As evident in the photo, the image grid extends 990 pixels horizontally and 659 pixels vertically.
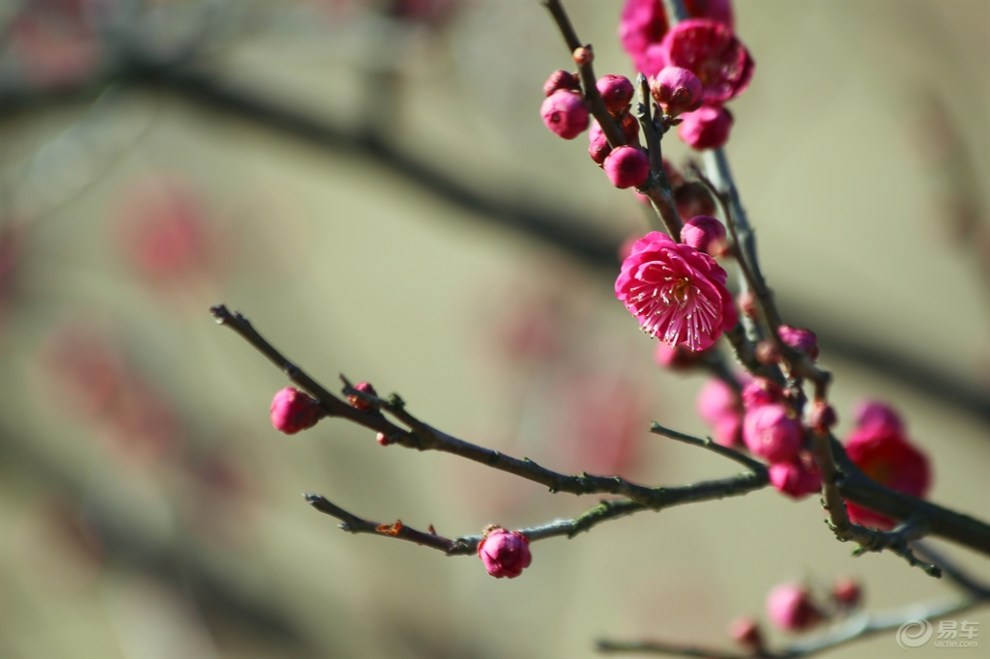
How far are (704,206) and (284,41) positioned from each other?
2.52m

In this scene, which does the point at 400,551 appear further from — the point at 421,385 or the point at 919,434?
the point at 919,434

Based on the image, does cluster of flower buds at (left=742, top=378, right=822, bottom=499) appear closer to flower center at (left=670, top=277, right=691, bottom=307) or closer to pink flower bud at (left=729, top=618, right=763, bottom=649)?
flower center at (left=670, top=277, right=691, bottom=307)

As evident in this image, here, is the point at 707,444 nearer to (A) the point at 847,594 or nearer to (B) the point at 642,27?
(B) the point at 642,27

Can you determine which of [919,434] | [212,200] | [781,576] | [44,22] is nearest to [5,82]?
[44,22]

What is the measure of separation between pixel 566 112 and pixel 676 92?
90 millimetres

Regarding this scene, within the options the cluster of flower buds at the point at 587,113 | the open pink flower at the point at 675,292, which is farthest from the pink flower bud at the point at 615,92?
the open pink flower at the point at 675,292

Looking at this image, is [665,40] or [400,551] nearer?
[665,40]

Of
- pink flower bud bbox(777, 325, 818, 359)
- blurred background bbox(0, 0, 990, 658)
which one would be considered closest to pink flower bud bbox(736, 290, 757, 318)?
pink flower bud bbox(777, 325, 818, 359)

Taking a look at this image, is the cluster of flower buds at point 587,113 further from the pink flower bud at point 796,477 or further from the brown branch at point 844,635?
the brown branch at point 844,635

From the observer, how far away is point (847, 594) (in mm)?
1256

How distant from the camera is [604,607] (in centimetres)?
402

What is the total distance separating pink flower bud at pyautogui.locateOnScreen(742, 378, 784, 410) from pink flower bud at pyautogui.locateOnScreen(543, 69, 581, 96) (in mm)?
301
